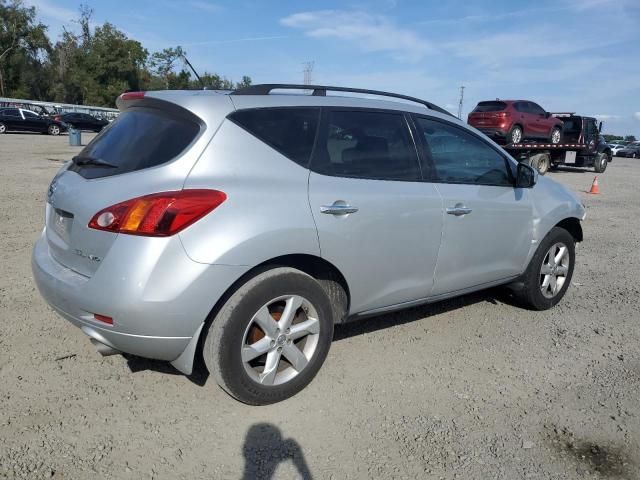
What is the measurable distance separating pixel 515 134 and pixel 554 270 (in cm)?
1495

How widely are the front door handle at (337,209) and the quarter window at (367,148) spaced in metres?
0.22

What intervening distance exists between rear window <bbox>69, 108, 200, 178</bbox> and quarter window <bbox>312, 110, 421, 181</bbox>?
79 centimetres

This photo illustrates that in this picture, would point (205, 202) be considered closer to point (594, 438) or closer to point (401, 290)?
point (401, 290)

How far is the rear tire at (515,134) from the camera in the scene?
1808 centimetres

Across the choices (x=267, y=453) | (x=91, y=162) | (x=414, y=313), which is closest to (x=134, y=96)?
(x=91, y=162)

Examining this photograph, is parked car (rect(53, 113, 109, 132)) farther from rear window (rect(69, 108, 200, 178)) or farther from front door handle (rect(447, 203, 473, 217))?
front door handle (rect(447, 203, 473, 217))

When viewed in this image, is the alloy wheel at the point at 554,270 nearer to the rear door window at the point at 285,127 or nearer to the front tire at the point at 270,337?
the front tire at the point at 270,337

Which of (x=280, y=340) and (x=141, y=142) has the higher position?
(x=141, y=142)

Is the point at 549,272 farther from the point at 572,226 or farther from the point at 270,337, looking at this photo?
the point at 270,337

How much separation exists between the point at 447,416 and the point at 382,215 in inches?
49.0

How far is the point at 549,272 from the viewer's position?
4746 mm

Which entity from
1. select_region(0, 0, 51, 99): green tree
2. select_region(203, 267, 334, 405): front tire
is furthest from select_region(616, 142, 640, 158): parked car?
select_region(0, 0, 51, 99): green tree

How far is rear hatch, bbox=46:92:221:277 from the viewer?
8.80 feet

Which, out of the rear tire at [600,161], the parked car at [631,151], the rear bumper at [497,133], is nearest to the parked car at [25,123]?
the rear bumper at [497,133]
